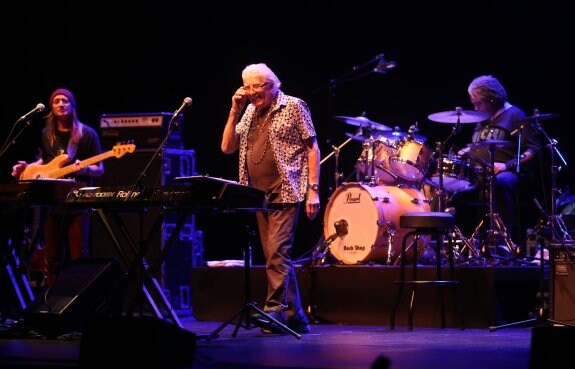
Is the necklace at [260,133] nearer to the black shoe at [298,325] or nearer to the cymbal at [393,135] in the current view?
the black shoe at [298,325]

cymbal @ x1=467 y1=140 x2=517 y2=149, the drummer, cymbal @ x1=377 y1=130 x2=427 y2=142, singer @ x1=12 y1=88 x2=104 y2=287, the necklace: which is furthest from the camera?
cymbal @ x1=377 y1=130 x2=427 y2=142

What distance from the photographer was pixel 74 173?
297 inches

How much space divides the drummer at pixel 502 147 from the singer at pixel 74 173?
347cm

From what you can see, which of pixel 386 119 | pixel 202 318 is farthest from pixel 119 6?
pixel 202 318

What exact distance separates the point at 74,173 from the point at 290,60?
3280mm

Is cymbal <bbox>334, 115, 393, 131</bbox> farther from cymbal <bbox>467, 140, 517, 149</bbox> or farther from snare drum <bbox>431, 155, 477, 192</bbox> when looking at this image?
cymbal <bbox>467, 140, 517, 149</bbox>

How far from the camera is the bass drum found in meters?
8.07

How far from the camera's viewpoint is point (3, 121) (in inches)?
400

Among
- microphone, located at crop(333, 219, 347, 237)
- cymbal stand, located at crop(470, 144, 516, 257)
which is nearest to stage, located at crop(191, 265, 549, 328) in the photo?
microphone, located at crop(333, 219, 347, 237)

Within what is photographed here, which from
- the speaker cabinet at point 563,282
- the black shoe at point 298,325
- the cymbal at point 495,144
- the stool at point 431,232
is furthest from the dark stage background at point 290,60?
the black shoe at point 298,325

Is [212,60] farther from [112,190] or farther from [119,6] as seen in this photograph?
[112,190]

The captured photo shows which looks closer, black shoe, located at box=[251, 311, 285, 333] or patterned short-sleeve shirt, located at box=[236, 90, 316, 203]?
black shoe, located at box=[251, 311, 285, 333]

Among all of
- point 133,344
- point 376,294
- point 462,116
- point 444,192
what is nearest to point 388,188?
point 444,192

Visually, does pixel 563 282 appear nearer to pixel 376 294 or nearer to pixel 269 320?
pixel 376 294
